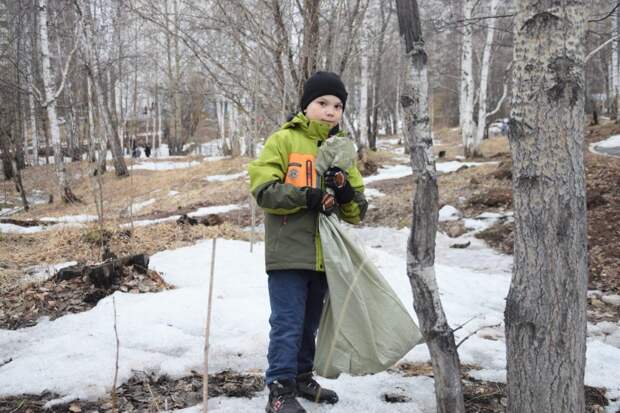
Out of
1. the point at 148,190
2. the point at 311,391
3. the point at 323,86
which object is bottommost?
the point at 311,391

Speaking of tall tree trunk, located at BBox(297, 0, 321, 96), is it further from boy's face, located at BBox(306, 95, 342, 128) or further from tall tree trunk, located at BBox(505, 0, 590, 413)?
tall tree trunk, located at BBox(505, 0, 590, 413)

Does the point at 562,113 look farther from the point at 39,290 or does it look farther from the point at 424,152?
the point at 39,290

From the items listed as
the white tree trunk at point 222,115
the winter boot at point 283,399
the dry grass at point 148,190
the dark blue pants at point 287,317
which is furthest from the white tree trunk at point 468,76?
the white tree trunk at point 222,115

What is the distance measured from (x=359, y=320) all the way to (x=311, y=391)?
57 centimetres

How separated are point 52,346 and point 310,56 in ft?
14.2

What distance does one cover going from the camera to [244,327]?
3559 mm

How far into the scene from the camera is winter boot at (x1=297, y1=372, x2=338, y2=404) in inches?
96.0

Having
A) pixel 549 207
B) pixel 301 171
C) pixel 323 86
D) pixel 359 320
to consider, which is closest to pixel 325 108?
pixel 323 86

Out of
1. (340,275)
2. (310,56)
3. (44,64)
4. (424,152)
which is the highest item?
(44,64)

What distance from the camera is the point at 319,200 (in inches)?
87.4

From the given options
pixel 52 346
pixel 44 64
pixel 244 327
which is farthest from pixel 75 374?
pixel 44 64

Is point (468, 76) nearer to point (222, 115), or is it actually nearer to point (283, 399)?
point (283, 399)

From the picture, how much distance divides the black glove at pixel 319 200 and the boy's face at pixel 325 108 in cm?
42

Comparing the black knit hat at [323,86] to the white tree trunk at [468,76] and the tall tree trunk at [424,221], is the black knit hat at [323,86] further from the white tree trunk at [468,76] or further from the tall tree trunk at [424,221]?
the white tree trunk at [468,76]
